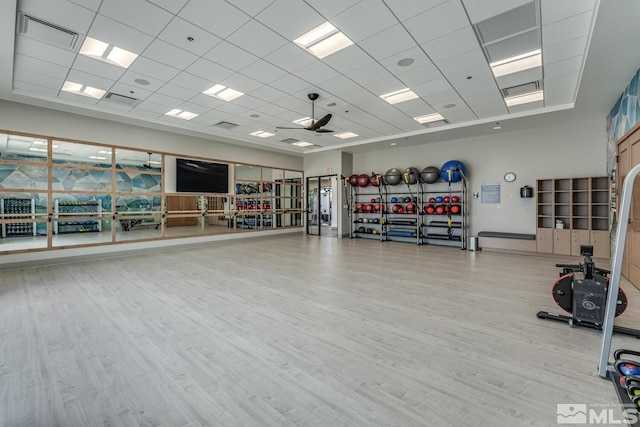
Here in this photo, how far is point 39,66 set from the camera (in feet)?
Answer: 15.2

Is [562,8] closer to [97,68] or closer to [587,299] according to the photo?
[587,299]

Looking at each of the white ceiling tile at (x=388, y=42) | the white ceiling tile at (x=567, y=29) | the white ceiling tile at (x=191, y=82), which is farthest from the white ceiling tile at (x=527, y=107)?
the white ceiling tile at (x=191, y=82)

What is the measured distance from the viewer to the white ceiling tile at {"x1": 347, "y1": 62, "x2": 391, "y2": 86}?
15.5 ft

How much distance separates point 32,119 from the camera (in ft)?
20.6

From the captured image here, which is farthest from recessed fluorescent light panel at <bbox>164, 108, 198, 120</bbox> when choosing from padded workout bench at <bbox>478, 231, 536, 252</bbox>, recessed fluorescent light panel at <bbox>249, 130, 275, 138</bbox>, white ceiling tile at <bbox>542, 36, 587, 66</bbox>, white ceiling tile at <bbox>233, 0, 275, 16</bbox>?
padded workout bench at <bbox>478, 231, 536, 252</bbox>

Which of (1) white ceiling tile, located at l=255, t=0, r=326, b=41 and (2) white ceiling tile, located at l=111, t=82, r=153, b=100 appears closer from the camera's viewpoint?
(1) white ceiling tile, located at l=255, t=0, r=326, b=41

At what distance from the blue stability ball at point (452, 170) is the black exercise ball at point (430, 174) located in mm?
246

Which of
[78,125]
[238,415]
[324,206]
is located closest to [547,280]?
[238,415]

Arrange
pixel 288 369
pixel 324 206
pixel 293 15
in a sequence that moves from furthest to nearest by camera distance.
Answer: pixel 324 206 < pixel 293 15 < pixel 288 369

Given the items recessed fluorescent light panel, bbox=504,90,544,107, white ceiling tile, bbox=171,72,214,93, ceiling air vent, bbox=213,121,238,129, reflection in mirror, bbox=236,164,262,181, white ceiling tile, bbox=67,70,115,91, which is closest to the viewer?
white ceiling tile, bbox=67,70,115,91

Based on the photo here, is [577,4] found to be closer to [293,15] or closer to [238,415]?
[293,15]

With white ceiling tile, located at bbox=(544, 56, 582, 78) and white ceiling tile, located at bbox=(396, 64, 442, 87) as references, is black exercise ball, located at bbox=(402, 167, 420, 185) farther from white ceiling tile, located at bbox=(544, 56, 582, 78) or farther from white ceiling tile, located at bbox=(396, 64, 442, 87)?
white ceiling tile, located at bbox=(544, 56, 582, 78)

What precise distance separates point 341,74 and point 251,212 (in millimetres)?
7102

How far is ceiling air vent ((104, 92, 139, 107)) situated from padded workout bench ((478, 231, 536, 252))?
9176 mm
